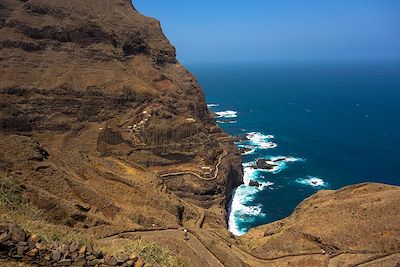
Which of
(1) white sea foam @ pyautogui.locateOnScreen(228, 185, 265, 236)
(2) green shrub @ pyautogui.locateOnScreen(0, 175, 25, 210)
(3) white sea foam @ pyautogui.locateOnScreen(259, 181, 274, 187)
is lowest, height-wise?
(1) white sea foam @ pyautogui.locateOnScreen(228, 185, 265, 236)

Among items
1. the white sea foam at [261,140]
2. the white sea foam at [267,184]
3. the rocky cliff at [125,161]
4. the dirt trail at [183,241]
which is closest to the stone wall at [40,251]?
the rocky cliff at [125,161]

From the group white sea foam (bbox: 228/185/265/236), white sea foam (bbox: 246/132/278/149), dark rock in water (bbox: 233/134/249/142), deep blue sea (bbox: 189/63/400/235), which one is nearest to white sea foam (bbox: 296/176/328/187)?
deep blue sea (bbox: 189/63/400/235)

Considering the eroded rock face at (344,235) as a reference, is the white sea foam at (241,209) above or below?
Answer: below

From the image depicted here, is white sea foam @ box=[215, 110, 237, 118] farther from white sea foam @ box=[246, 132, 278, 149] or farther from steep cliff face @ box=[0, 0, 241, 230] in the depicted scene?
steep cliff face @ box=[0, 0, 241, 230]

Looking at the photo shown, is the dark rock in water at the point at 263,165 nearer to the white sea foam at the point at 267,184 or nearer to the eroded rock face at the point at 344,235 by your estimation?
the white sea foam at the point at 267,184

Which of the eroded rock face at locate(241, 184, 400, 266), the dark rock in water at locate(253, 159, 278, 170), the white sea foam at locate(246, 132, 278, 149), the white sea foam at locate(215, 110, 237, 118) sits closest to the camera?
the eroded rock face at locate(241, 184, 400, 266)
